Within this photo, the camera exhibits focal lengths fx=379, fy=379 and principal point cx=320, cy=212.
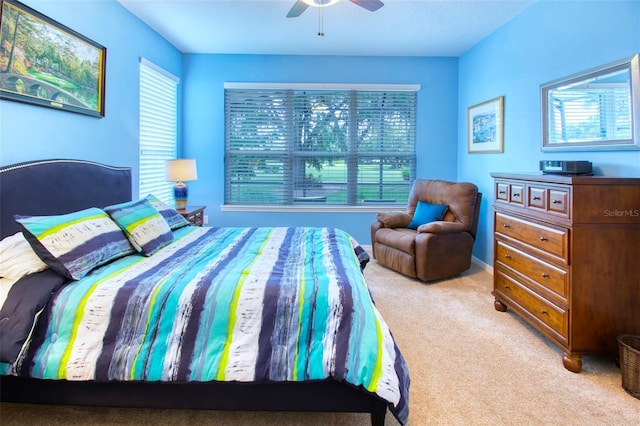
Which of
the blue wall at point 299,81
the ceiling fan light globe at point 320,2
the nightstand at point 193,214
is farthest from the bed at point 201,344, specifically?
the blue wall at point 299,81

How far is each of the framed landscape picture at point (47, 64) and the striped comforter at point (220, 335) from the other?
→ 57.2 inches

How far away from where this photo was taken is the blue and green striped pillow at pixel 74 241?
6.07 ft

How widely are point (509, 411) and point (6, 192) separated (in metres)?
2.91

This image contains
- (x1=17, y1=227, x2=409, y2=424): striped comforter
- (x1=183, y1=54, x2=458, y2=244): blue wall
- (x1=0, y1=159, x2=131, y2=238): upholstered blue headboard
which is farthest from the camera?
(x1=183, y1=54, x2=458, y2=244): blue wall

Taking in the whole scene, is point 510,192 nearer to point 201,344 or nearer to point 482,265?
point 482,265

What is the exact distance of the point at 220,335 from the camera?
166 centimetres

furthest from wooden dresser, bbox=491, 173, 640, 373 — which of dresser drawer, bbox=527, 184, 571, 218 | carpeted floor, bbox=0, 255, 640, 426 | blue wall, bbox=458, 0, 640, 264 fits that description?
blue wall, bbox=458, 0, 640, 264

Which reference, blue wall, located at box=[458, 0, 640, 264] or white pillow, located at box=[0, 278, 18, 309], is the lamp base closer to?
white pillow, located at box=[0, 278, 18, 309]

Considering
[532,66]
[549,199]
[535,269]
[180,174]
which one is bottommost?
[535,269]

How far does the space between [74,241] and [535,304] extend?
9.41 feet

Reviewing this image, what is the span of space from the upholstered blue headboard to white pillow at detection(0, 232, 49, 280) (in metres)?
0.28

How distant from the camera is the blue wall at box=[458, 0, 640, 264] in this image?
2.56m

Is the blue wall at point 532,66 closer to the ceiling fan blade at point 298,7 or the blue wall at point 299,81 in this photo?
the blue wall at point 299,81

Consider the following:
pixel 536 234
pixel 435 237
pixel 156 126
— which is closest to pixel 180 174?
pixel 156 126
